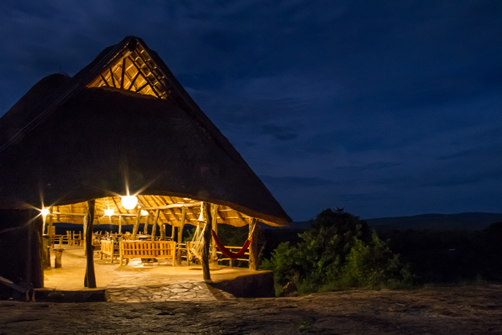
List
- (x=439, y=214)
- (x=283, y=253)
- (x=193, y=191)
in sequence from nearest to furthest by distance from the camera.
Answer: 1. (x=193, y=191)
2. (x=283, y=253)
3. (x=439, y=214)

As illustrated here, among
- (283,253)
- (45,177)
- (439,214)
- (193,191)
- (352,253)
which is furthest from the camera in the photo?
(439,214)

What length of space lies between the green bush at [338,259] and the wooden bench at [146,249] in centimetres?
491

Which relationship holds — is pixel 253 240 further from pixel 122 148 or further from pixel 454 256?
pixel 454 256

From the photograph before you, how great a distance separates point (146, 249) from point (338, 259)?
6.94 meters

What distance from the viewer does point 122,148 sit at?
773 centimetres

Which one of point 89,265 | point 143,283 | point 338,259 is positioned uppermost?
point 89,265

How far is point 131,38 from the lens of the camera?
27.6ft

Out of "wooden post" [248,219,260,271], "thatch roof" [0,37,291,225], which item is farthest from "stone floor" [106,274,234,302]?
"wooden post" [248,219,260,271]

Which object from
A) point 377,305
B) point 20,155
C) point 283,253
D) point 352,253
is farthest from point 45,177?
point 283,253

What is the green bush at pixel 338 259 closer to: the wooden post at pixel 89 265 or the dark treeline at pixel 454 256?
the dark treeline at pixel 454 256

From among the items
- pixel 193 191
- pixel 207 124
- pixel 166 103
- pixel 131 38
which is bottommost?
pixel 193 191

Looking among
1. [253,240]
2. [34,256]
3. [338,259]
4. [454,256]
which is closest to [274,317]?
[34,256]

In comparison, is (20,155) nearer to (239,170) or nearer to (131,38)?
(131,38)

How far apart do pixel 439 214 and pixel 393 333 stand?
108380 mm
